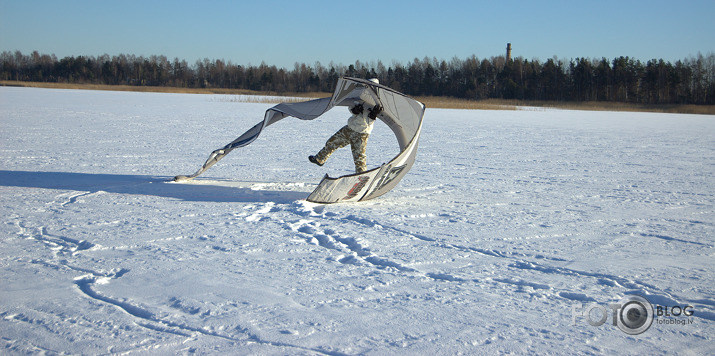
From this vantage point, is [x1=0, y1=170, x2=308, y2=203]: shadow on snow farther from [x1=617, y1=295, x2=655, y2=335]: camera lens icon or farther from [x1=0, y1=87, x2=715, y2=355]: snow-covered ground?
[x1=617, y1=295, x2=655, y2=335]: camera lens icon

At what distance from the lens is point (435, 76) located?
8688 cm

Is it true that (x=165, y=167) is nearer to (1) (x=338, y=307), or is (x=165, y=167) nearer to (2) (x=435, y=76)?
(1) (x=338, y=307)

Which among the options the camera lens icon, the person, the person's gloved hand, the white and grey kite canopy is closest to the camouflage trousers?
the person

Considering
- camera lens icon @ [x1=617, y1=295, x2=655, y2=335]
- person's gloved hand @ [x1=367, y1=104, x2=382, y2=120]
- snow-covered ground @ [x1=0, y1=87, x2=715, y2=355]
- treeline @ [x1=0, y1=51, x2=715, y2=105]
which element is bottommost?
camera lens icon @ [x1=617, y1=295, x2=655, y2=335]

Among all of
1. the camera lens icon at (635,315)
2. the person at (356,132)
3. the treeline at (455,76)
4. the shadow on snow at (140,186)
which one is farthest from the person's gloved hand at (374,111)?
the treeline at (455,76)

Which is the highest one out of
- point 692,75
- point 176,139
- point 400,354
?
point 692,75

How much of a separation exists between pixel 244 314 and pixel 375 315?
2.26ft

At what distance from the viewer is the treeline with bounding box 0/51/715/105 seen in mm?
67312

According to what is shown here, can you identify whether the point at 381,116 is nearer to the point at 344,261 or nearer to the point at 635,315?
the point at 344,261

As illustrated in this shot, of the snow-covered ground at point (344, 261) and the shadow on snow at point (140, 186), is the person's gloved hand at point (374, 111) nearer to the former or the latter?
the snow-covered ground at point (344, 261)

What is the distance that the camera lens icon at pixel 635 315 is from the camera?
292 centimetres

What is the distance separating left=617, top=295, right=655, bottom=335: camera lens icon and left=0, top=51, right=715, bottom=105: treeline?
2497 inches

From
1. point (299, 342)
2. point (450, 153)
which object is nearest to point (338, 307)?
point (299, 342)

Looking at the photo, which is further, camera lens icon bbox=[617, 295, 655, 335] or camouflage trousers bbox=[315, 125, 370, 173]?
camouflage trousers bbox=[315, 125, 370, 173]
